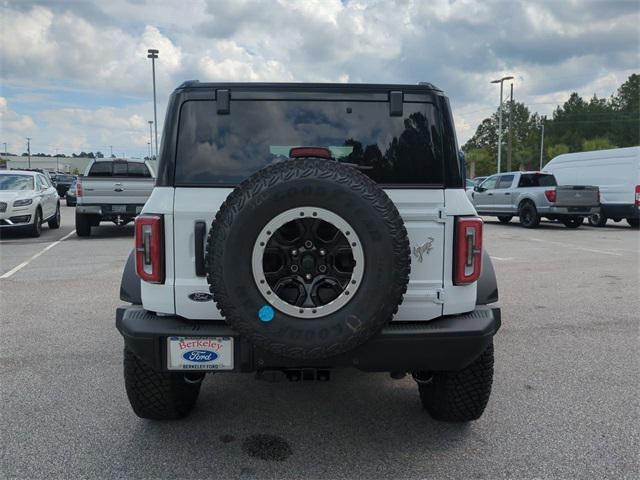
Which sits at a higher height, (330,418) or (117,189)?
(117,189)

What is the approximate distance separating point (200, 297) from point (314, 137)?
1047mm

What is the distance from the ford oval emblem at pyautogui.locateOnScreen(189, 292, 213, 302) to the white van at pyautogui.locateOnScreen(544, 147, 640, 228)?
15.7 m

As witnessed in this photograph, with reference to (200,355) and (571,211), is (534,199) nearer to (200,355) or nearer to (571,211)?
(571,211)

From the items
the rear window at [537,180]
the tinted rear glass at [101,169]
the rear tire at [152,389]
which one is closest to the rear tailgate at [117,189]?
the tinted rear glass at [101,169]

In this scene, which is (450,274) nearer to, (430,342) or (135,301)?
(430,342)

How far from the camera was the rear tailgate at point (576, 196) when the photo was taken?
15.2 metres

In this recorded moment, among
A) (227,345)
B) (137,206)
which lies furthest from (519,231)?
(227,345)

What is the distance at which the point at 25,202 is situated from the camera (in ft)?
39.8

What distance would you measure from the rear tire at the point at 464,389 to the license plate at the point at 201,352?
1.10m

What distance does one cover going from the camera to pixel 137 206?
12.1m

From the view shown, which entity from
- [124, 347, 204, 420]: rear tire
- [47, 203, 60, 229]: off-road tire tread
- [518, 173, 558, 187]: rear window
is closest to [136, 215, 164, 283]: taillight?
[124, 347, 204, 420]: rear tire

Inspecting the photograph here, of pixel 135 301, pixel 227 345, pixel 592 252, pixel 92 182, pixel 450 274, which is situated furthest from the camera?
pixel 92 182

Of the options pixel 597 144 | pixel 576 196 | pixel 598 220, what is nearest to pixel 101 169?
pixel 576 196

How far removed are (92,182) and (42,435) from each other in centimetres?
Answer: 1005
